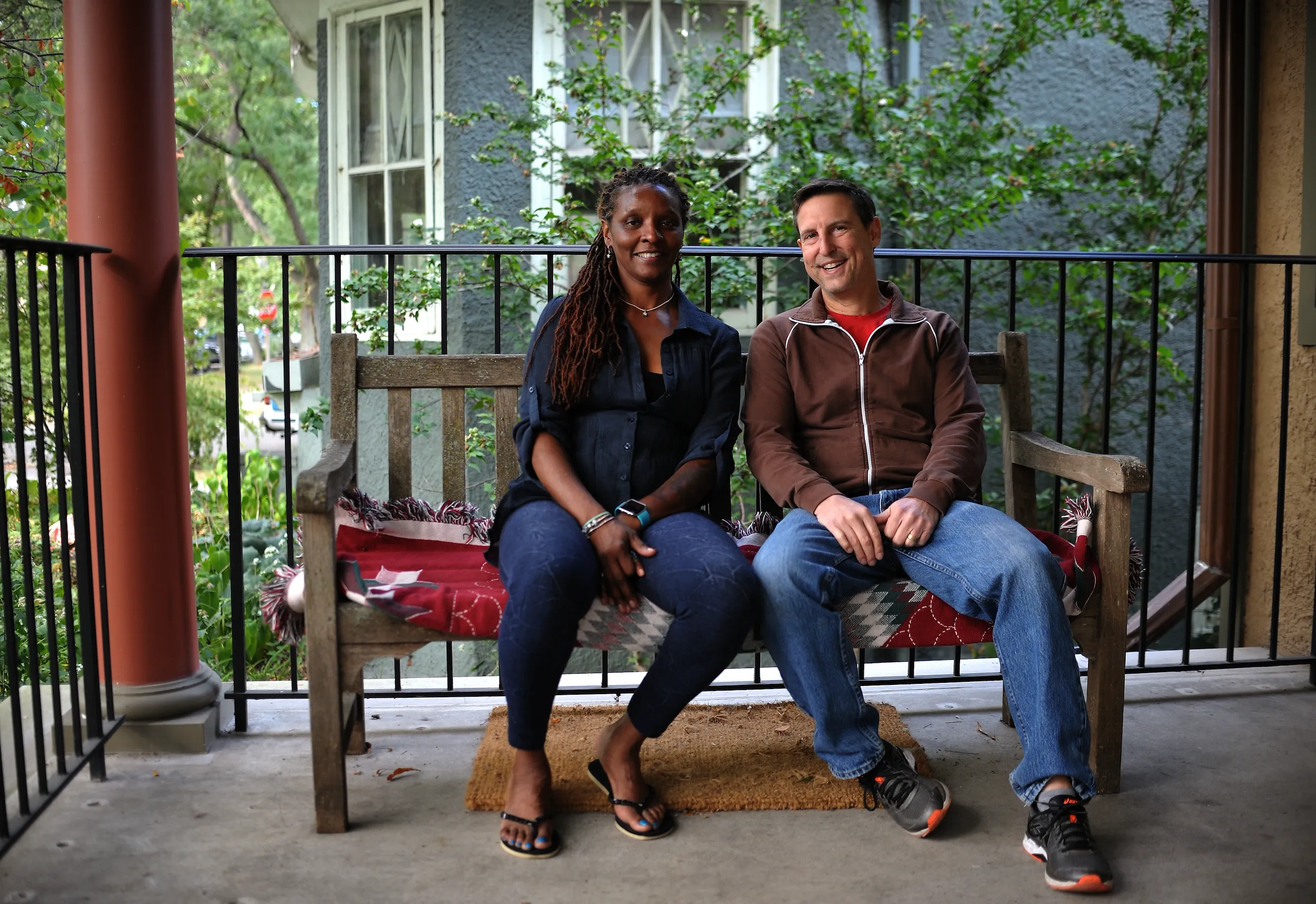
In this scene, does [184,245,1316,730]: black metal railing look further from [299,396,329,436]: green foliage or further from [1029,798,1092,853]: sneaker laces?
[1029,798,1092,853]: sneaker laces

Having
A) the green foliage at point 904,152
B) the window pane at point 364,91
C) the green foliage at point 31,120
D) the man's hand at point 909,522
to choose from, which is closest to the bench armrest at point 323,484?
the man's hand at point 909,522

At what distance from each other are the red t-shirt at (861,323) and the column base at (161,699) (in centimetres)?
169

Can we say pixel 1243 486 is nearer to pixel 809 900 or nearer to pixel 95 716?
pixel 809 900

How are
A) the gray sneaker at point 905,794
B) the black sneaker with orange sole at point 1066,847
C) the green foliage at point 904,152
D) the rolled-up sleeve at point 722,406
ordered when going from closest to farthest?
the black sneaker with orange sole at point 1066,847 < the gray sneaker at point 905,794 < the rolled-up sleeve at point 722,406 < the green foliage at point 904,152

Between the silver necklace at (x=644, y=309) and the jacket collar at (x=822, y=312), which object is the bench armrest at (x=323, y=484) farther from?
the jacket collar at (x=822, y=312)

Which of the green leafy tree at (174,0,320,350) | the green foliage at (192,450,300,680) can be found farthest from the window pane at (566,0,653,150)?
the green leafy tree at (174,0,320,350)

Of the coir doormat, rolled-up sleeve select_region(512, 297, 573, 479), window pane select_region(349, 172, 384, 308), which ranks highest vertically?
window pane select_region(349, 172, 384, 308)

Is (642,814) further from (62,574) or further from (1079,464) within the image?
(62,574)

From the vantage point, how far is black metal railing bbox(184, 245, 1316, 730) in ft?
9.43

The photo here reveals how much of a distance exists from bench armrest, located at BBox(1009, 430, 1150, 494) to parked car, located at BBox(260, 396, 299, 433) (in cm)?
616

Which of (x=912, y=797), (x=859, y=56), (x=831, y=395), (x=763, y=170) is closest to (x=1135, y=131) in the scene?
(x=859, y=56)

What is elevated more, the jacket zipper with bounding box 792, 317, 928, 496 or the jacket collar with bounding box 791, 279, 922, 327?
the jacket collar with bounding box 791, 279, 922, 327

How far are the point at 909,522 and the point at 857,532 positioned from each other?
4.4 inches

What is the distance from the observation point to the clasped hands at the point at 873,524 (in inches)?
89.6
